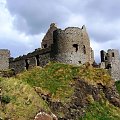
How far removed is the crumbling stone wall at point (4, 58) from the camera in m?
63.8

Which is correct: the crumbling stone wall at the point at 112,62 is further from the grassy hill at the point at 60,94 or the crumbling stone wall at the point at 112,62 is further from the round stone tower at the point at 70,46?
the grassy hill at the point at 60,94

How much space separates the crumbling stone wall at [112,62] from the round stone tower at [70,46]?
1080 centimetres

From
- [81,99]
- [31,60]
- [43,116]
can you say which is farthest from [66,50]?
[43,116]

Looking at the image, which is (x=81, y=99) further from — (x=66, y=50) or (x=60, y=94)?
(x=66, y=50)

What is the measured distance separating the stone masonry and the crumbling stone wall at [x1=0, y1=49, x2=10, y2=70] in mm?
2529

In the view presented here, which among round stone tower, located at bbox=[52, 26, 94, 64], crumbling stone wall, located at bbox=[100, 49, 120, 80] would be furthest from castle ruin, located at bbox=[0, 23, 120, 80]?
crumbling stone wall, located at bbox=[100, 49, 120, 80]

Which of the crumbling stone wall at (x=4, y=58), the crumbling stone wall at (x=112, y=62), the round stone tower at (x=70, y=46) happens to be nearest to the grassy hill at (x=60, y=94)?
the round stone tower at (x=70, y=46)

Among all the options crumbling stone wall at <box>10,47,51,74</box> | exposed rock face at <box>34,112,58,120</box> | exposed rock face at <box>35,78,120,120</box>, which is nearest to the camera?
exposed rock face at <box>34,112,58,120</box>

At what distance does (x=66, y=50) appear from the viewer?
5809 cm

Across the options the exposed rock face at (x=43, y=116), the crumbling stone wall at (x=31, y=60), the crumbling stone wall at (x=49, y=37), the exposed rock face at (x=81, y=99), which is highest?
the crumbling stone wall at (x=49, y=37)

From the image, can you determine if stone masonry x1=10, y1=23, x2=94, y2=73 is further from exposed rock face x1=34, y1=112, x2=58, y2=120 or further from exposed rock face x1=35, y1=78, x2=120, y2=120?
exposed rock face x1=34, y1=112, x2=58, y2=120

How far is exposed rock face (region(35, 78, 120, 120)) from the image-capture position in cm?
4300

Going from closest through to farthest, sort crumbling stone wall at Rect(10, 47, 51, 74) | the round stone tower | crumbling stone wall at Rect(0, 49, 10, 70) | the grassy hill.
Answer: the grassy hill < the round stone tower < crumbling stone wall at Rect(10, 47, 51, 74) < crumbling stone wall at Rect(0, 49, 10, 70)

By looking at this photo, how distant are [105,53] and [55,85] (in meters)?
27.4
